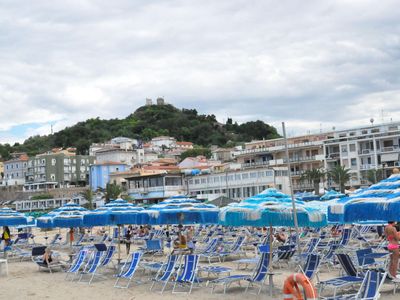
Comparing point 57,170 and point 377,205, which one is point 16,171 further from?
point 377,205

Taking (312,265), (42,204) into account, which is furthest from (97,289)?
(42,204)

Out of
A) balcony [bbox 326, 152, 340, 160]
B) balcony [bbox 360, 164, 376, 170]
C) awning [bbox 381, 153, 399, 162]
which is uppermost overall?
balcony [bbox 326, 152, 340, 160]

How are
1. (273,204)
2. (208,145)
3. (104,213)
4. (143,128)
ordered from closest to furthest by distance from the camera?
(273,204), (104,213), (208,145), (143,128)

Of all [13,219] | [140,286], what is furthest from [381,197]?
[13,219]

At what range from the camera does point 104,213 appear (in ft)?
54.8

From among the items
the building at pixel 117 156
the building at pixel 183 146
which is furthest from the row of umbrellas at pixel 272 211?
the building at pixel 183 146

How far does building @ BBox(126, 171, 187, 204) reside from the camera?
67562 millimetres

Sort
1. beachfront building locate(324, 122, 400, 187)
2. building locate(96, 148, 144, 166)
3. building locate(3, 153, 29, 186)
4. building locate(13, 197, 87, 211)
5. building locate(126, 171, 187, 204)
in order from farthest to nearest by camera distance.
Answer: building locate(3, 153, 29, 186), building locate(96, 148, 144, 166), building locate(13, 197, 87, 211), building locate(126, 171, 187, 204), beachfront building locate(324, 122, 400, 187)

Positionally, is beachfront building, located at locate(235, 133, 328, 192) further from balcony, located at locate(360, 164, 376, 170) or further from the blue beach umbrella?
the blue beach umbrella

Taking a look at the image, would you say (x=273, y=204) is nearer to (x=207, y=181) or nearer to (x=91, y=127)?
(x=207, y=181)

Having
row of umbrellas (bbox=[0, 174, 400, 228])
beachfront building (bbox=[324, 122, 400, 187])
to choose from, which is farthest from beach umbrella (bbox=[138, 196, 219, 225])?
beachfront building (bbox=[324, 122, 400, 187])

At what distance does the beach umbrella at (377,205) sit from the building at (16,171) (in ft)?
332

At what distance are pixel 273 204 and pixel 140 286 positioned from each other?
13.2 feet

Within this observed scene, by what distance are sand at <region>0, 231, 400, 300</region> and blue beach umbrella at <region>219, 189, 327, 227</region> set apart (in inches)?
59.2
